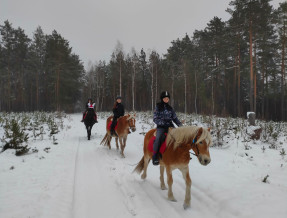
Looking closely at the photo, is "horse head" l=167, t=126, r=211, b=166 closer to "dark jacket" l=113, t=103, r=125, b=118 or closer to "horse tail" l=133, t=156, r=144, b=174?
"horse tail" l=133, t=156, r=144, b=174

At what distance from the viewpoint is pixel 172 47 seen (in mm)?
40406

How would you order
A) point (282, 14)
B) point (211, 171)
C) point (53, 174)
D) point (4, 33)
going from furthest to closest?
point (4, 33) → point (282, 14) → point (211, 171) → point (53, 174)

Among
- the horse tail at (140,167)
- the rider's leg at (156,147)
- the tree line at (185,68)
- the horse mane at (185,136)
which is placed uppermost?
the tree line at (185,68)

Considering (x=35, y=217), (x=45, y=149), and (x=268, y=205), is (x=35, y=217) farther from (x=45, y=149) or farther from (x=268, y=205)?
(x=45, y=149)

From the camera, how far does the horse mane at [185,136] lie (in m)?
3.55

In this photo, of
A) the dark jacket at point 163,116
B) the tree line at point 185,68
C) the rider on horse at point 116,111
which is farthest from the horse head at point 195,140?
the tree line at point 185,68

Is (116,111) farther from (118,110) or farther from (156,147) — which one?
(156,147)

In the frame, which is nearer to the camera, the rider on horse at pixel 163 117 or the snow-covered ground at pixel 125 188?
the snow-covered ground at pixel 125 188

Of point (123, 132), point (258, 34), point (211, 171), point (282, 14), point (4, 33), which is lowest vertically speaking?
point (211, 171)

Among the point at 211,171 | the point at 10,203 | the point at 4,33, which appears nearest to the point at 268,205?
the point at 211,171

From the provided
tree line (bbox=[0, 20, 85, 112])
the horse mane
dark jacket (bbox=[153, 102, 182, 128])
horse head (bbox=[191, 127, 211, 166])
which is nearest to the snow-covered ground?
horse head (bbox=[191, 127, 211, 166])

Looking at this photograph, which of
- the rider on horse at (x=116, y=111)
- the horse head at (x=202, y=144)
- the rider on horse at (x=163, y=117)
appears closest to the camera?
the horse head at (x=202, y=144)

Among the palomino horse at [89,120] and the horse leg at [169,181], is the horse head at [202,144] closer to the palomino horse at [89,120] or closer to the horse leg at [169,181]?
the horse leg at [169,181]

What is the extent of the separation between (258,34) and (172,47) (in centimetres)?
2331
